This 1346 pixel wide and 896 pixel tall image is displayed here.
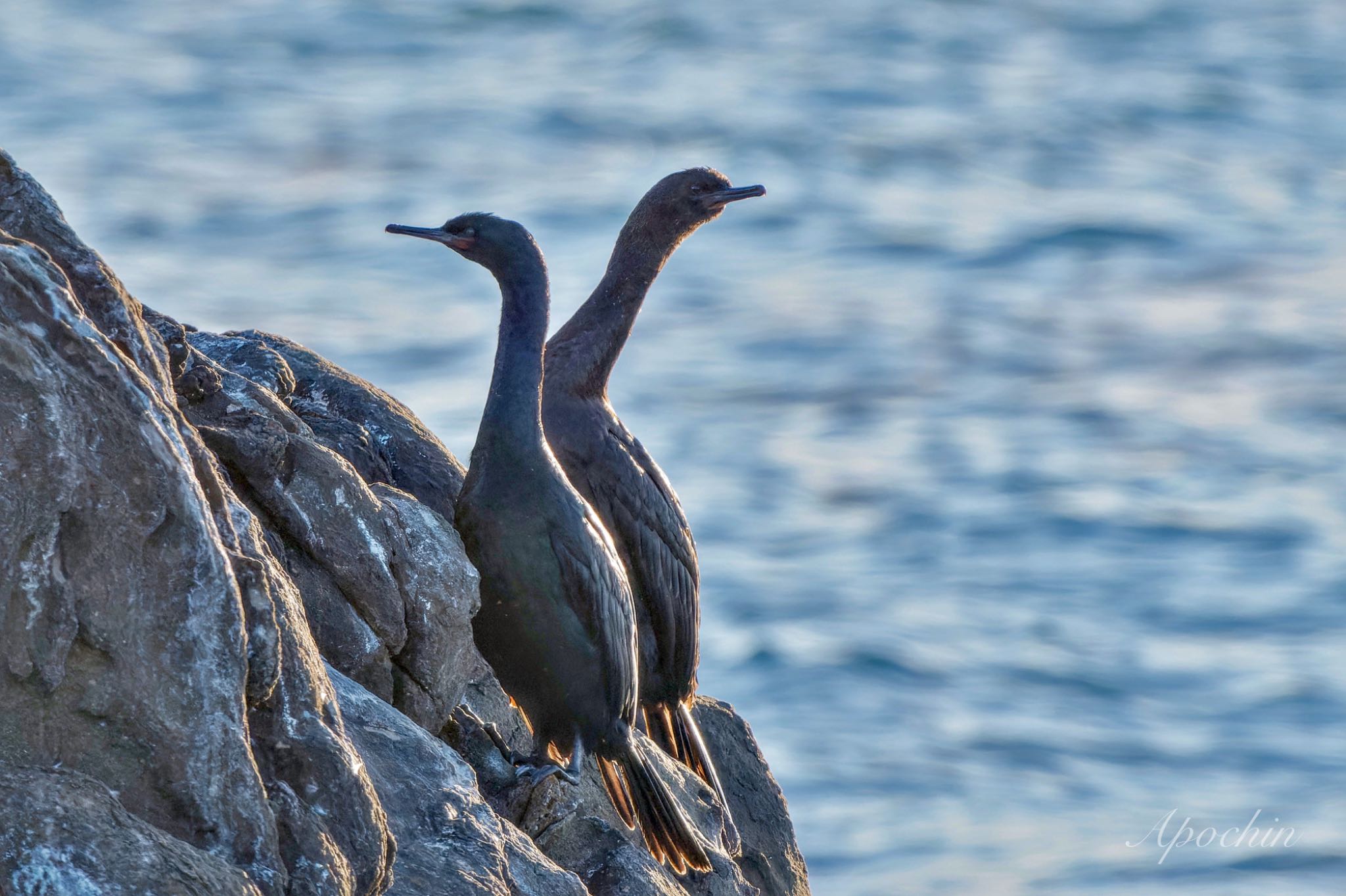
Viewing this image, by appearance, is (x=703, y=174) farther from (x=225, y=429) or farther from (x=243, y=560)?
(x=243, y=560)

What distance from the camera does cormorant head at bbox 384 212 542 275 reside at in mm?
6184

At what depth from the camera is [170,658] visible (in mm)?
3500

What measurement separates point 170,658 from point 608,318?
4391mm

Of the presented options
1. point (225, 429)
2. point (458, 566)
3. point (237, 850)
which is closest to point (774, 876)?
point (458, 566)

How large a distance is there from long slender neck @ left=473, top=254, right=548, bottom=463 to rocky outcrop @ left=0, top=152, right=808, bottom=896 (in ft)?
2.80

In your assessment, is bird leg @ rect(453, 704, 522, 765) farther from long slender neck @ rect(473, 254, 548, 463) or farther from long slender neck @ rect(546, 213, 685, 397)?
long slender neck @ rect(546, 213, 685, 397)

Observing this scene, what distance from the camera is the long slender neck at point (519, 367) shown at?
5.91 meters

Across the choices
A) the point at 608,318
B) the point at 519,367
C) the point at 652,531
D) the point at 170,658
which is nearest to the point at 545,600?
the point at 519,367

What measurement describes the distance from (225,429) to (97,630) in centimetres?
171

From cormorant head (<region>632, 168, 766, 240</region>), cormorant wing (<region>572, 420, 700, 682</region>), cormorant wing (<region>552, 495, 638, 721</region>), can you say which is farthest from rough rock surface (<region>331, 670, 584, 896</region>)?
cormorant head (<region>632, 168, 766, 240</region>)

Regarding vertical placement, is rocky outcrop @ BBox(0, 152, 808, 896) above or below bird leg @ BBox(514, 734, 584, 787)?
above

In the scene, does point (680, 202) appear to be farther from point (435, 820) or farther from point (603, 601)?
point (435, 820)

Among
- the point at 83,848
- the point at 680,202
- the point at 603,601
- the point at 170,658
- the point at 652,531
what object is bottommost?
the point at 652,531

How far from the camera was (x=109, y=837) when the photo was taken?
3242 millimetres
